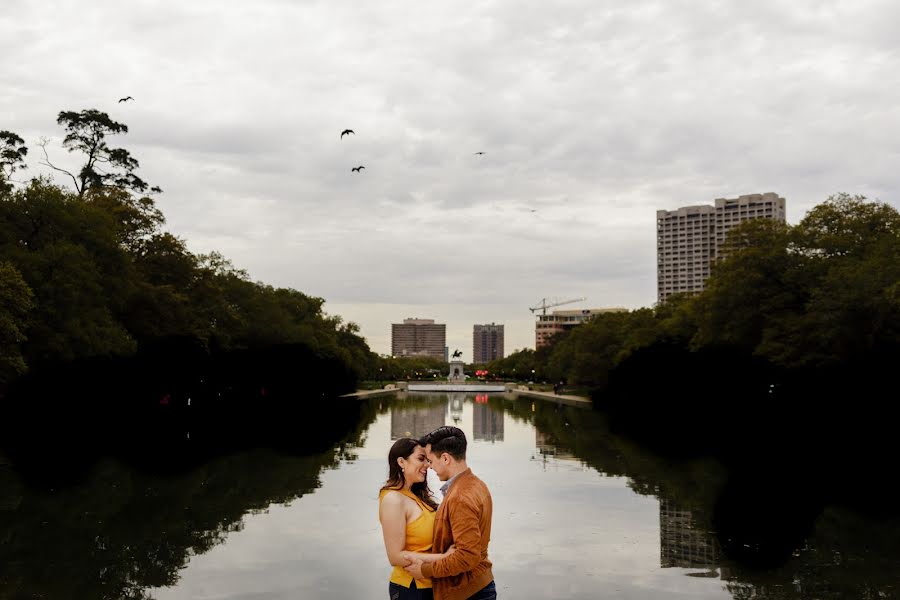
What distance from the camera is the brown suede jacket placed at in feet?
19.5

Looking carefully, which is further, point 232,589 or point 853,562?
point 853,562

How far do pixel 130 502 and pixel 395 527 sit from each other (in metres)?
15.0

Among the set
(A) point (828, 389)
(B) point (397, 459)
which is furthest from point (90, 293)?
(B) point (397, 459)

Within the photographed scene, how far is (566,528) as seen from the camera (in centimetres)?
1673

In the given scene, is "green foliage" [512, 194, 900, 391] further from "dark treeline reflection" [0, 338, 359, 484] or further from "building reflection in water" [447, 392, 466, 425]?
"dark treeline reflection" [0, 338, 359, 484]

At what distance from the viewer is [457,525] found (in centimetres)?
594

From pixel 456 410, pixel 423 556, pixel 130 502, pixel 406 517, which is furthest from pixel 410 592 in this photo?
pixel 456 410

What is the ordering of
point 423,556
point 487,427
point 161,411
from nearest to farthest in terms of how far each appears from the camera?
point 423,556, point 487,427, point 161,411

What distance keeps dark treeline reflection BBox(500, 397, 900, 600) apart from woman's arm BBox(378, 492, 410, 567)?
7.23m

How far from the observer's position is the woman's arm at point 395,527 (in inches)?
240

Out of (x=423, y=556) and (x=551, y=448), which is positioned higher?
(x=423, y=556)

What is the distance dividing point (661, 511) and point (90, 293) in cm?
3582

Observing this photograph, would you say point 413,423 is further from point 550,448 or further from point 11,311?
point 11,311

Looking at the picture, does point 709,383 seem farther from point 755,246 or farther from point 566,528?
point 566,528
